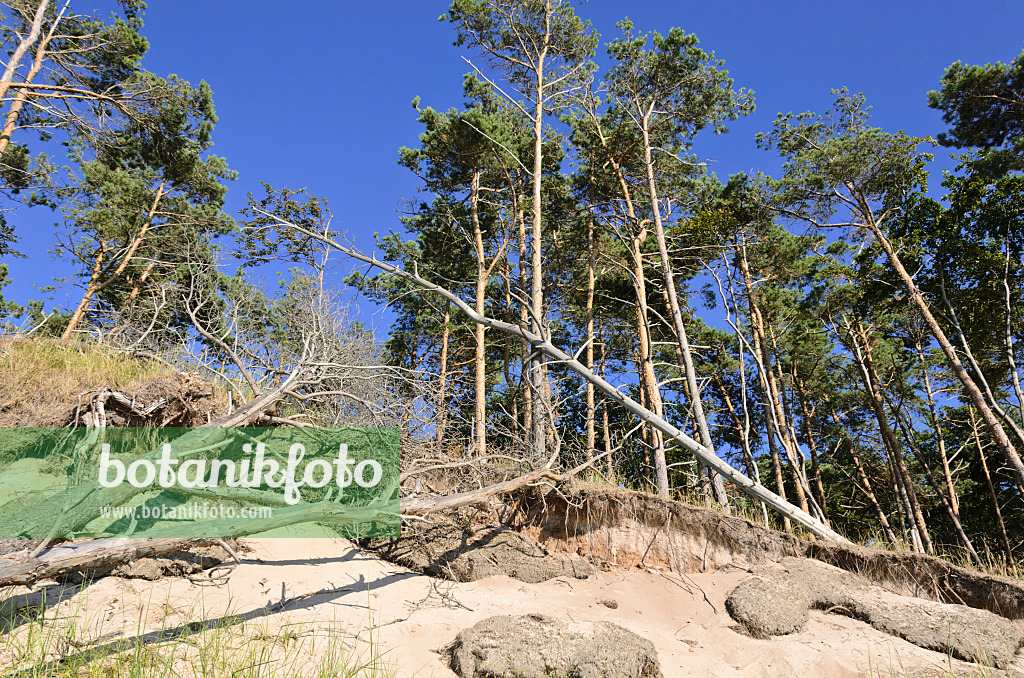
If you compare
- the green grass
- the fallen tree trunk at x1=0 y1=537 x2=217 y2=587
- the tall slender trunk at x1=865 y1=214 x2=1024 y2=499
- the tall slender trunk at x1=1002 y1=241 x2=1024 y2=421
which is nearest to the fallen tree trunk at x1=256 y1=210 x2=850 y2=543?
the fallen tree trunk at x1=0 y1=537 x2=217 y2=587

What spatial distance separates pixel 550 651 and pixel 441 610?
1.44 metres

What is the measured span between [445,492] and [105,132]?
295 inches

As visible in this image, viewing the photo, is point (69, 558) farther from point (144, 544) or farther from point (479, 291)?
point (479, 291)

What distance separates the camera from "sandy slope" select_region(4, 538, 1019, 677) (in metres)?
4.07

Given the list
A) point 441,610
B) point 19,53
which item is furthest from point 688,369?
point 19,53

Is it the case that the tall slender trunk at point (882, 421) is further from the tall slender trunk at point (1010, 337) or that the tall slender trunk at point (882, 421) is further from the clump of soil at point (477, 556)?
the clump of soil at point (477, 556)

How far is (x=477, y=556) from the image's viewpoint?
5.96m

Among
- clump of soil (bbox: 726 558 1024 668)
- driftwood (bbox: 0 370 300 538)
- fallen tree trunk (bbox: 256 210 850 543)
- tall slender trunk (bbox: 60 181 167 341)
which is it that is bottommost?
clump of soil (bbox: 726 558 1024 668)

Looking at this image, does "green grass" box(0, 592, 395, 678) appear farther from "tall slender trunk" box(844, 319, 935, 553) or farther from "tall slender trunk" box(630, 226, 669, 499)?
"tall slender trunk" box(844, 319, 935, 553)

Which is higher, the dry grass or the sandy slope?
the dry grass

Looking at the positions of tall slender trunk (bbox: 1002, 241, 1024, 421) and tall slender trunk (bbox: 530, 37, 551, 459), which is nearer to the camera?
tall slender trunk (bbox: 530, 37, 551, 459)

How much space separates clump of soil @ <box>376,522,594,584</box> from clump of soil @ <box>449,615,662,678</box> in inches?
58.8

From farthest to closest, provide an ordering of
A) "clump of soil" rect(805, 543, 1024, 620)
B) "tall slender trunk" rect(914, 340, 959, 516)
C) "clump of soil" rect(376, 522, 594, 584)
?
"tall slender trunk" rect(914, 340, 959, 516)
"clump of soil" rect(376, 522, 594, 584)
"clump of soil" rect(805, 543, 1024, 620)

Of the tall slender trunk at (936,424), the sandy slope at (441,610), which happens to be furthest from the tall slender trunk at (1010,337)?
the sandy slope at (441,610)
